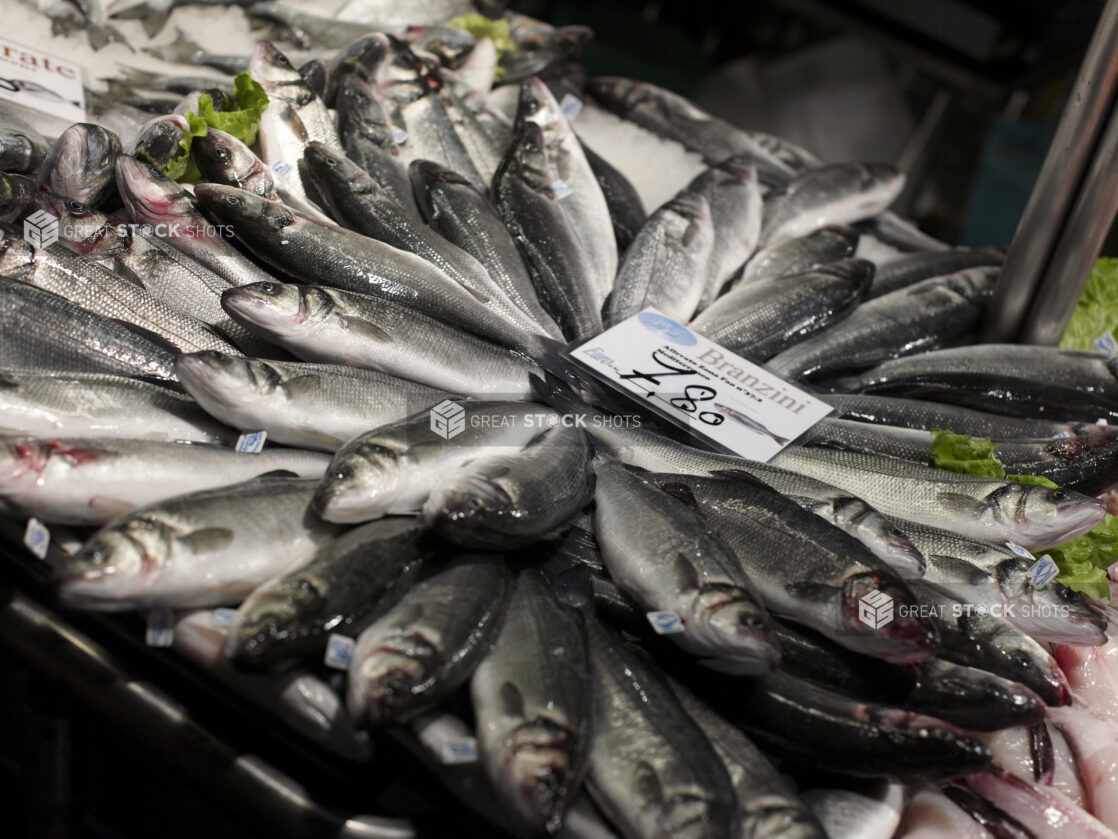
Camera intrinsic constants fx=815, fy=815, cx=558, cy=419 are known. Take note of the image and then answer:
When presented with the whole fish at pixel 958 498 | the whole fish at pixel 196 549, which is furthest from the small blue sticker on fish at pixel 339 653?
the whole fish at pixel 958 498

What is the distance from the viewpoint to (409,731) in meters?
1.31

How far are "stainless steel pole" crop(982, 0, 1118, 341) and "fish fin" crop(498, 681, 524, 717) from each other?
2.31 meters

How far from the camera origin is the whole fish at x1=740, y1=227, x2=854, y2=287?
2840 mm

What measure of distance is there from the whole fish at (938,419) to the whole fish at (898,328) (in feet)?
0.55

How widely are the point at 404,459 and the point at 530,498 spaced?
0.25m

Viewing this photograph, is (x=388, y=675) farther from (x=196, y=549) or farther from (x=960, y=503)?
(x=960, y=503)

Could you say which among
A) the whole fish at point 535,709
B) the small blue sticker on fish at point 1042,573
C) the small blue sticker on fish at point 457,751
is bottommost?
the small blue sticker on fish at point 457,751

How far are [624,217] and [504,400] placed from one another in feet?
4.32

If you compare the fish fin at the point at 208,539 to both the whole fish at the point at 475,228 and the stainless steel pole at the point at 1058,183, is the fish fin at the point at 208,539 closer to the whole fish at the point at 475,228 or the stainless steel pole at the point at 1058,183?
the whole fish at the point at 475,228

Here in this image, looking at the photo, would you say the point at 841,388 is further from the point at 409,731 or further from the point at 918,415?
the point at 409,731

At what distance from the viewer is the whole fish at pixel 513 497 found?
1.44 meters

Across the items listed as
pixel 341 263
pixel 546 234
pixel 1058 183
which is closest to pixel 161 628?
pixel 341 263

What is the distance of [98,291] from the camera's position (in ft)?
6.28

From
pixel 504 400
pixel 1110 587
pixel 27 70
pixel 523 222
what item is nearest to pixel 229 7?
pixel 27 70
